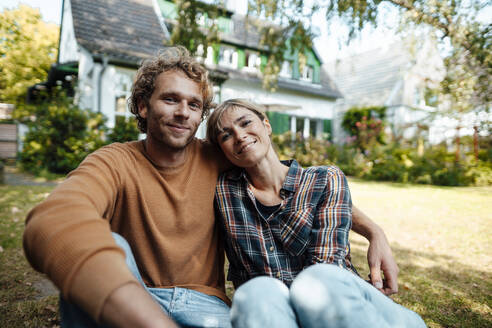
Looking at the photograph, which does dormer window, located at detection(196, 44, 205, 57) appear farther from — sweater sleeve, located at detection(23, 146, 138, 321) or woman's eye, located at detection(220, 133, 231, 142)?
sweater sleeve, located at detection(23, 146, 138, 321)

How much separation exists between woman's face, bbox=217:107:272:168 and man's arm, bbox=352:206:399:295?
70 centimetres

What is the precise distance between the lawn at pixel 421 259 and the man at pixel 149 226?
1.29 meters

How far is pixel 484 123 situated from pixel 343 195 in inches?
400

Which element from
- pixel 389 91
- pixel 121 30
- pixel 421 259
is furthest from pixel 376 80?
pixel 421 259

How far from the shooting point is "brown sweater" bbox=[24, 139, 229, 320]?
98 centimetres

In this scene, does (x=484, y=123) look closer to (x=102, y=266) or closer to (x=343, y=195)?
(x=343, y=195)

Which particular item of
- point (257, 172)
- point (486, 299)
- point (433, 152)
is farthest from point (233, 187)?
point (433, 152)

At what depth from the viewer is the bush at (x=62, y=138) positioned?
8398 mm

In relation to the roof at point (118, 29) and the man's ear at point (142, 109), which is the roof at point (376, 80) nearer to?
the roof at point (118, 29)

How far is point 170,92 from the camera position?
1817mm

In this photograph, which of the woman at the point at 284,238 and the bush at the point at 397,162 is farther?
the bush at the point at 397,162

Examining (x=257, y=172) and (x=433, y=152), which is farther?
(x=433, y=152)

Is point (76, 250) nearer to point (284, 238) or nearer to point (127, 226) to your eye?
point (127, 226)

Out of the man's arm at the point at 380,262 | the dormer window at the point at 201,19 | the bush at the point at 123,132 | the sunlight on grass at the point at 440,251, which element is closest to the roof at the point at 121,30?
the bush at the point at 123,132
